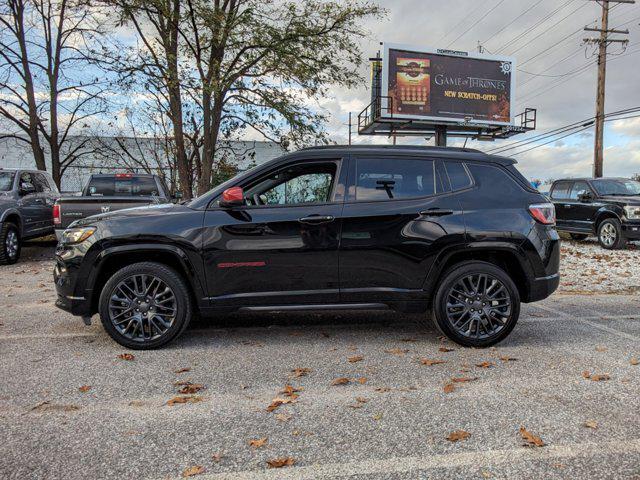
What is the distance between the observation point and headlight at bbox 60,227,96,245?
181 inches

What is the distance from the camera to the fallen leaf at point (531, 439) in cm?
288

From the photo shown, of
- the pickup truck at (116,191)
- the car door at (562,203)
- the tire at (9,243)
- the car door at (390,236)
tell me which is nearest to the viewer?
the car door at (390,236)

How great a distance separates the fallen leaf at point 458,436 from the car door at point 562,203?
43.8 feet

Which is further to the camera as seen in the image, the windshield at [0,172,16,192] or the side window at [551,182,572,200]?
the side window at [551,182,572,200]

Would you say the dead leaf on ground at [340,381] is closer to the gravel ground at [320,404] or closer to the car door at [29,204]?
the gravel ground at [320,404]

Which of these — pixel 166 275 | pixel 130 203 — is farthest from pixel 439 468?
pixel 130 203

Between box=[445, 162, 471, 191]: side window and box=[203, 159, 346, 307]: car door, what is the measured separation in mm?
1154

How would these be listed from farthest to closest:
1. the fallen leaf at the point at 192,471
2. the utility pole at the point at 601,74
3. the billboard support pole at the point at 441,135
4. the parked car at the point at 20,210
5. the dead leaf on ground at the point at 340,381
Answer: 1. the billboard support pole at the point at 441,135
2. the utility pole at the point at 601,74
3. the parked car at the point at 20,210
4. the dead leaf on ground at the point at 340,381
5. the fallen leaf at the point at 192,471

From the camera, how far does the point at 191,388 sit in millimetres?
3711

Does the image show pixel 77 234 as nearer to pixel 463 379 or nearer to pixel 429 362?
pixel 429 362

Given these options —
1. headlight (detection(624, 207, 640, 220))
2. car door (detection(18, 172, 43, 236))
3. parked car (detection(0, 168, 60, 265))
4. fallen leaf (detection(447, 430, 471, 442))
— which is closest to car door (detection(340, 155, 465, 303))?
fallen leaf (detection(447, 430, 471, 442))

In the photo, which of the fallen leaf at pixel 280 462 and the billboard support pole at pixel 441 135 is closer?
the fallen leaf at pixel 280 462

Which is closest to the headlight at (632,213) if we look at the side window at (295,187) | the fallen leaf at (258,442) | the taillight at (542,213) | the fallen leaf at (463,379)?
the taillight at (542,213)

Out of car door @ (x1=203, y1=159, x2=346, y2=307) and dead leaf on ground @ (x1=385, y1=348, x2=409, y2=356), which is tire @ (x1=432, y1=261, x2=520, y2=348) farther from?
car door @ (x1=203, y1=159, x2=346, y2=307)
